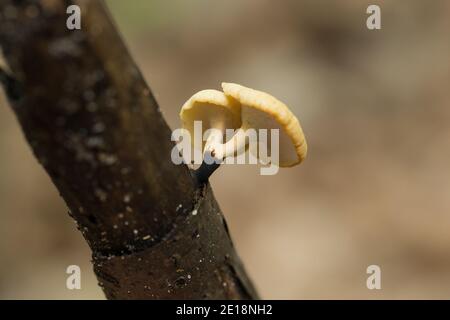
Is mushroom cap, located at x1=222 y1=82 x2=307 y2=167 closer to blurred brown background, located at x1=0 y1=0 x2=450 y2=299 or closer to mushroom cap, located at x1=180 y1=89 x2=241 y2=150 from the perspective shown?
mushroom cap, located at x1=180 y1=89 x2=241 y2=150

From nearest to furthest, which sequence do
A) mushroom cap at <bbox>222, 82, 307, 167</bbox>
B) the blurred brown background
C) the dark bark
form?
the dark bark → mushroom cap at <bbox>222, 82, 307, 167</bbox> → the blurred brown background

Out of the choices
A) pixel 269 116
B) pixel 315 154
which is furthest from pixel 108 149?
pixel 315 154

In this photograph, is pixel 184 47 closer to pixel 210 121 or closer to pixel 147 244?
pixel 210 121

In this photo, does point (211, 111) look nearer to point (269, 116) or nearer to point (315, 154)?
point (269, 116)

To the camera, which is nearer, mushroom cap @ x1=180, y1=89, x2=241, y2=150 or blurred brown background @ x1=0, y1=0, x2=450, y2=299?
mushroom cap @ x1=180, y1=89, x2=241, y2=150

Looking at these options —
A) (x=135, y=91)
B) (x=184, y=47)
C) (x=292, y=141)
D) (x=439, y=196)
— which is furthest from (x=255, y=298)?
(x=184, y=47)

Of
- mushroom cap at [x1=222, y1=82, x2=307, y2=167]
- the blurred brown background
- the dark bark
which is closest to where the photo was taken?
the dark bark

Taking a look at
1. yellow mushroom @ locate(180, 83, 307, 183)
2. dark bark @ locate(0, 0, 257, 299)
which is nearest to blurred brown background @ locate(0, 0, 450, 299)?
yellow mushroom @ locate(180, 83, 307, 183)
